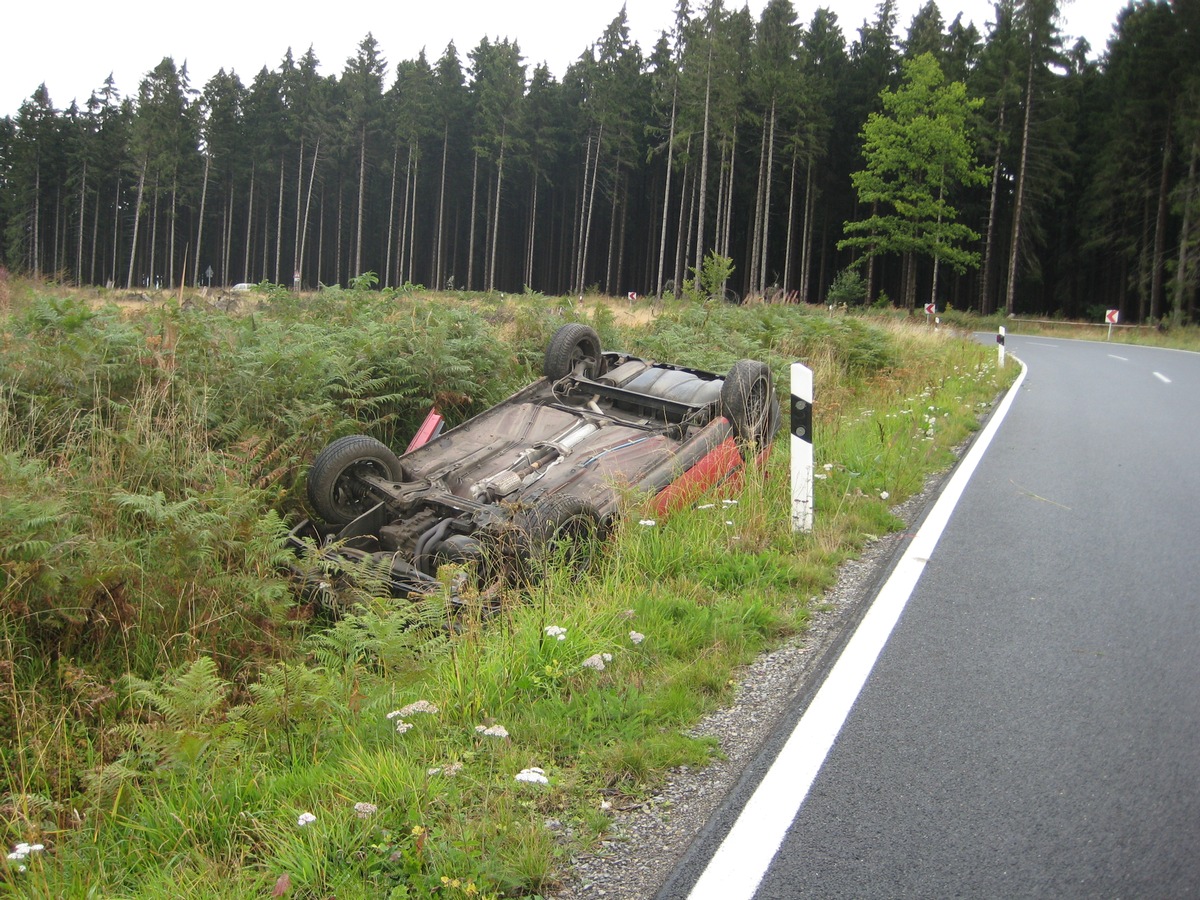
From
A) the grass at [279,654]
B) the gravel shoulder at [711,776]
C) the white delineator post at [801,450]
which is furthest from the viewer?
the white delineator post at [801,450]

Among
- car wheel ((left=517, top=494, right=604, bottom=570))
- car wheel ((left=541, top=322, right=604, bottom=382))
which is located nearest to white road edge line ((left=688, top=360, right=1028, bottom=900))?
car wheel ((left=517, top=494, right=604, bottom=570))

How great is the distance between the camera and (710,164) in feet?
163

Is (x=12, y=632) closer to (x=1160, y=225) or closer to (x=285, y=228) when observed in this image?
(x=1160, y=225)

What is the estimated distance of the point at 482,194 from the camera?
63.5m

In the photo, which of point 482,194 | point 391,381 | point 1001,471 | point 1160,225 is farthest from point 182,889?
point 482,194

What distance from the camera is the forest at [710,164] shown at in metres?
42.4

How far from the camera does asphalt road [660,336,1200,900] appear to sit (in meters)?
2.76

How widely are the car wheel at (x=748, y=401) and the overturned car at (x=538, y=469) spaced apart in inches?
0.5

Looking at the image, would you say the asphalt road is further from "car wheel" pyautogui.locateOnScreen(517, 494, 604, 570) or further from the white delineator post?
"car wheel" pyautogui.locateOnScreen(517, 494, 604, 570)

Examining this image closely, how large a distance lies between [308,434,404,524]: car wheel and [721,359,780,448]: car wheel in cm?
303

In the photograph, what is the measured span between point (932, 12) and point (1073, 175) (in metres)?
12.5

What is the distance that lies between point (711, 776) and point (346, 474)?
182 inches

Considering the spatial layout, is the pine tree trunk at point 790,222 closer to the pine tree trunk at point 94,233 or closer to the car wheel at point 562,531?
the car wheel at point 562,531

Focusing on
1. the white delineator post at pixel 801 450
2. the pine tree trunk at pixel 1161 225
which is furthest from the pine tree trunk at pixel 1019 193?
the white delineator post at pixel 801 450
